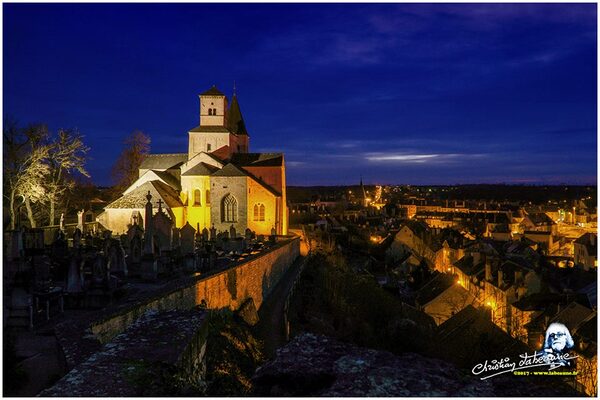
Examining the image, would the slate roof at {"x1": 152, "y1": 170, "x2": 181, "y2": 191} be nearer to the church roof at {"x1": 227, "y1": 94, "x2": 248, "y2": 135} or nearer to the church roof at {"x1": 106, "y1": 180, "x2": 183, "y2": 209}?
the church roof at {"x1": 106, "y1": 180, "x2": 183, "y2": 209}

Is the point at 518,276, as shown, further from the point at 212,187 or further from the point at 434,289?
the point at 212,187

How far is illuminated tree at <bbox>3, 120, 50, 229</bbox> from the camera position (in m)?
25.0

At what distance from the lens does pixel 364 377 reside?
3.70 metres

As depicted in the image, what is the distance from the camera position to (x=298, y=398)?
350cm

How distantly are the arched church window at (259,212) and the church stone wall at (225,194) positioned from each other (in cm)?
121

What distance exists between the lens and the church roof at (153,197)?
33375 millimetres

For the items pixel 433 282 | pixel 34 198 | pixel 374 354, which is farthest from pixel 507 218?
pixel 374 354

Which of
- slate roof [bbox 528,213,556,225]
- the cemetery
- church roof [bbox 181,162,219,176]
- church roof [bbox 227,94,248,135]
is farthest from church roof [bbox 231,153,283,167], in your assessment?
slate roof [bbox 528,213,556,225]

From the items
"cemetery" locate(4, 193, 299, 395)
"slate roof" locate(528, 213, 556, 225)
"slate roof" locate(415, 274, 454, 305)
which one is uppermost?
"cemetery" locate(4, 193, 299, 395)

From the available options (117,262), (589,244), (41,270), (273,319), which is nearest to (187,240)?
(117,262)

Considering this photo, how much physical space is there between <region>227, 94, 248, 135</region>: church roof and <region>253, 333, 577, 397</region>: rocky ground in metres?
→ 45.2

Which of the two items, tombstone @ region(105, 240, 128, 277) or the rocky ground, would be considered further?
tombstone @ region(105, 240, 128, 277)

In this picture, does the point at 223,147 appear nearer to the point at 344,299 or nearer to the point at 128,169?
the point at 128,169

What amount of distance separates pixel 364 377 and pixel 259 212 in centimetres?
3454
